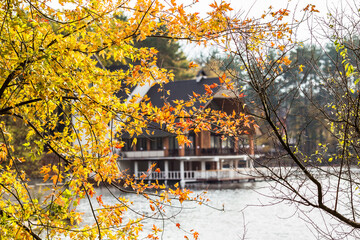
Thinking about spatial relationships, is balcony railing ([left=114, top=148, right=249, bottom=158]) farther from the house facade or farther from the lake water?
the lake water

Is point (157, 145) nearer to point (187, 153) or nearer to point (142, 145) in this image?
point (142, 145)

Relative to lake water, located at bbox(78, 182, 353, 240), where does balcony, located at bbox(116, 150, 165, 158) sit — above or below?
above

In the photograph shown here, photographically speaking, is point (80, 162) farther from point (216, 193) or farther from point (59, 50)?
point (216, 193)

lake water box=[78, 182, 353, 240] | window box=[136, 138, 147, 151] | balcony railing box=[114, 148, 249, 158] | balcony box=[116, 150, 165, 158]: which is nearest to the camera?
lake water box=[78, 182, 353, 240]

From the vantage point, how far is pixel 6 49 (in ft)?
13.2

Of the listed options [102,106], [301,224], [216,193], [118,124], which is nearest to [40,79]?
[102,106]

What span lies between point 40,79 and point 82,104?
2.38 ft

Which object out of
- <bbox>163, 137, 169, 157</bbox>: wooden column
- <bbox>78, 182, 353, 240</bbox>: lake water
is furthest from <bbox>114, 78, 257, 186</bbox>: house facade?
<bbox>78, 182, 353, 240</bbox>: lake water

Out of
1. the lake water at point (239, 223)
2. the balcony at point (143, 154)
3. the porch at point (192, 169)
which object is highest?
the balcony at point (143, 154)

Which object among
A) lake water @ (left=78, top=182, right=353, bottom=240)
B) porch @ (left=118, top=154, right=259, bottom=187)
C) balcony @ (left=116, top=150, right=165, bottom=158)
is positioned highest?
balcony @ (left=116, top=150, right=165, bottom=158)

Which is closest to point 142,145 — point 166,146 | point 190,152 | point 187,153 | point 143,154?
point 143,154

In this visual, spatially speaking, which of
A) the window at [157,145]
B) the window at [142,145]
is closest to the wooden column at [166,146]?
the window at [157,145]

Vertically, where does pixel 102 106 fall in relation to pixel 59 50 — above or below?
below

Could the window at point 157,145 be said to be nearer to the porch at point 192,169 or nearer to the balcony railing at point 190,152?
the balcony railing at point 190,152
